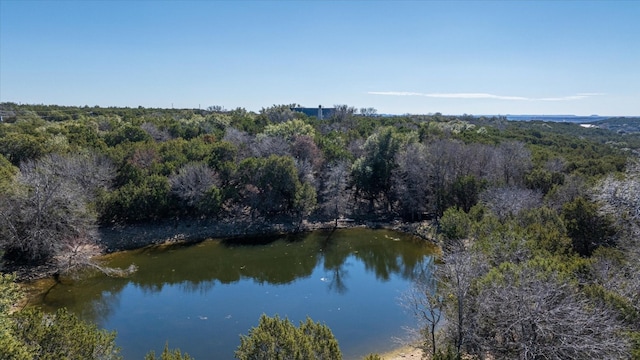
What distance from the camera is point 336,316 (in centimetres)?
1902

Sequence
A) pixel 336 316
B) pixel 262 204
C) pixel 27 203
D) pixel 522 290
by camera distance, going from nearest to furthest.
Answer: pixel 522 290
pixel 336 316
pixel 27 203
pixel 262 204

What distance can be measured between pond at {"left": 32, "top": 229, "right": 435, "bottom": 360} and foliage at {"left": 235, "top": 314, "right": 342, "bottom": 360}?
6312 mm

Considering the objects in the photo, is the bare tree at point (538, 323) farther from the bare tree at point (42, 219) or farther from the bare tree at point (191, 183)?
the bare tree at point (191, 183)

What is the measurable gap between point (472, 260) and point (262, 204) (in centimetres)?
2128

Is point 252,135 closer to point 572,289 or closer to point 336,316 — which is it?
point 336,316

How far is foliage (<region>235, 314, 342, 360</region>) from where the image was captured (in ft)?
30.9

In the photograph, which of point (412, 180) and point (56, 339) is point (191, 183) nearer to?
point (412, 180)

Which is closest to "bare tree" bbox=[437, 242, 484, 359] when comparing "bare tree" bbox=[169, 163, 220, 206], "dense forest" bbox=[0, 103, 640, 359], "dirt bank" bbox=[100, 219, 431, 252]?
"dense forest" bbox=[0, 103, 640, 359]

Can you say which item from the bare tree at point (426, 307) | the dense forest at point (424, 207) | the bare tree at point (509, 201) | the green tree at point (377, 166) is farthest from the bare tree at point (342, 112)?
the bare tree at point (426, 307)

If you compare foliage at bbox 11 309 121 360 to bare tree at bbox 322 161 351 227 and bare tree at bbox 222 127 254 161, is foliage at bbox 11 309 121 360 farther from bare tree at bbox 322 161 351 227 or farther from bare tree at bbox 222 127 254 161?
bare tree at bbox 222 127 254 161

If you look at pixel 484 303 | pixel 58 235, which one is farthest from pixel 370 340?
pixel 58 235

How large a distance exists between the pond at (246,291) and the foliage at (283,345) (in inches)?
248

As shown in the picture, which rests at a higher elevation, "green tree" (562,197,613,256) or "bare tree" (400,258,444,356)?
"green tree" (562,197,613,256)

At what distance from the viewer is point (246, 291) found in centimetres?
2223
